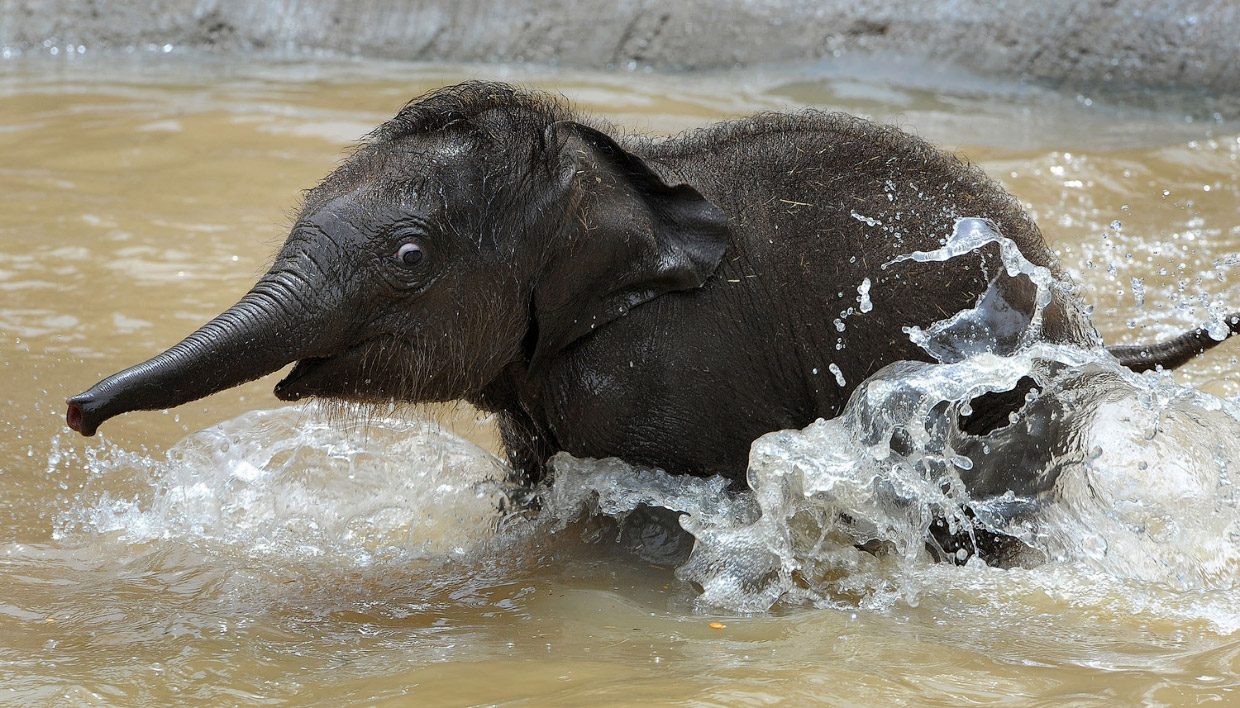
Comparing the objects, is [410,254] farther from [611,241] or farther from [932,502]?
[932,502]

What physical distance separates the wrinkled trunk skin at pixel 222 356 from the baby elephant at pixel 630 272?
4 centimetres

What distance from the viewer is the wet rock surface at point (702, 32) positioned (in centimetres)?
1267

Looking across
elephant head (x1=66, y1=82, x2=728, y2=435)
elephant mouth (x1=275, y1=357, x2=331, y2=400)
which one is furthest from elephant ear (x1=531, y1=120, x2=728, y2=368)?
elephant mouth (x1=275, y1=357, x2=331, y2=400)

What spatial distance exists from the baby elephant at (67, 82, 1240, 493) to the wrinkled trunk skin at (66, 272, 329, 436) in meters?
0.04

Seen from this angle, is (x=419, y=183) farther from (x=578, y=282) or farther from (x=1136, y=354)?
(x=1136, y=354)

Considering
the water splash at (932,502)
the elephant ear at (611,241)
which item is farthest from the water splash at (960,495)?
the elephant ear at (611,241)

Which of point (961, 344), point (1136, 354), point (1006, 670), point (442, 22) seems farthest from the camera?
point (442, 22)

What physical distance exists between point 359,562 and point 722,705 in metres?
1.81

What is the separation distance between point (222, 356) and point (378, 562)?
3.98 feet

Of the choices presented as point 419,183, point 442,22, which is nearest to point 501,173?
point 419,183

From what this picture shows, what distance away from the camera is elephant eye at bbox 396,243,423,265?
373cm

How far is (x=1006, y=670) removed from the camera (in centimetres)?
325

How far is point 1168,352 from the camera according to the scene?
475 cm

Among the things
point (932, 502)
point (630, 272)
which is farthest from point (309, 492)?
point (932, 502)
